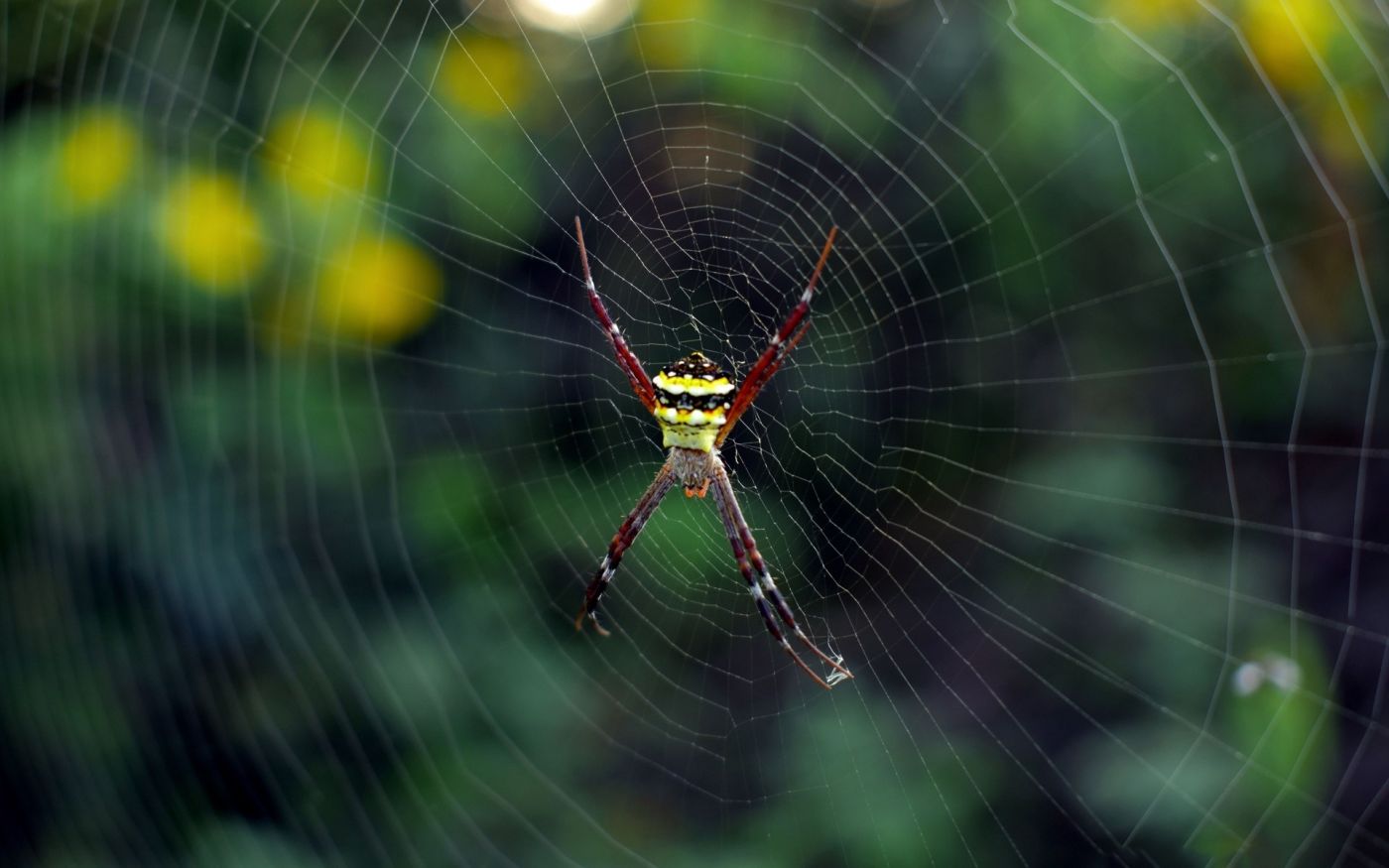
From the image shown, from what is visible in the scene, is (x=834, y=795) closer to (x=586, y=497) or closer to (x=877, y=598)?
(x=877, y=598)

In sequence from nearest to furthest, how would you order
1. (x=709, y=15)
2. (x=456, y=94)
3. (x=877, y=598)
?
(x=709, y=15) < (x=456, y=94) < (x=877, y=598)

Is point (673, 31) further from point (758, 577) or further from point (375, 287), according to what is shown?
point (758, 577)

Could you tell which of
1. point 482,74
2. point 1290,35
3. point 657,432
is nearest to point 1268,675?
point 1290,35

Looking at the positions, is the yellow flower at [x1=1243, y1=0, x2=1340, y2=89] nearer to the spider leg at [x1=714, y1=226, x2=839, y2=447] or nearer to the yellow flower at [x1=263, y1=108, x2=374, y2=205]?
the spider leg at [x1=714, y1=226, x2=839, y2=447]

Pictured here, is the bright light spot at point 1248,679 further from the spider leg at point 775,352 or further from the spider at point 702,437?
the spider leg at point 775,352

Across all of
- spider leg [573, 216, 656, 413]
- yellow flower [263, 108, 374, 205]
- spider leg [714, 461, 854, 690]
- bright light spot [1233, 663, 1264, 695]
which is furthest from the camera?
yellow flower [263, 108, 374, 205]

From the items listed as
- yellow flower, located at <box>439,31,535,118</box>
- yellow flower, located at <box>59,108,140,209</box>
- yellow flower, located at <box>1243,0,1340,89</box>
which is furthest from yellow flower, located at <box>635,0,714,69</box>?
yellow flower, located at <box>59,108,140,209</box>

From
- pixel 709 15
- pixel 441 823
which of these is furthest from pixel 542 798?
pixel 709 15

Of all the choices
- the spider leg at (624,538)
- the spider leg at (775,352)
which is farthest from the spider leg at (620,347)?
the spider leg at (624,538)
